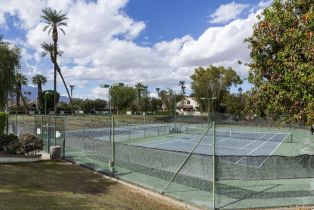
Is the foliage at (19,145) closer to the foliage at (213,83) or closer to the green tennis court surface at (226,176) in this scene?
the green tennis court surface at (226,176)

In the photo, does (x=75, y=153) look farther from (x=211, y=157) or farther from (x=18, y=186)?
(x=211, y=157)

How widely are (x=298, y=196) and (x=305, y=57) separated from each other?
3506 mm

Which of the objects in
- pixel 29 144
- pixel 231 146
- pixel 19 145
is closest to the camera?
pixel 19 145

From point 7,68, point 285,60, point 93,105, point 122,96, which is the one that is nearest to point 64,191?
point 285,60

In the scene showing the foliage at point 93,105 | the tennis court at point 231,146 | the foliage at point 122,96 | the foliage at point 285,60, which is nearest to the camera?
the foliage at point 285,60

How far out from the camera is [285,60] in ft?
31.6

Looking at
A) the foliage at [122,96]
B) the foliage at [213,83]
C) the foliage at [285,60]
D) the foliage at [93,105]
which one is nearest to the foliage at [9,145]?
the foliage at [285,60]

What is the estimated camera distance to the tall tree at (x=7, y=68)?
77.8 ft

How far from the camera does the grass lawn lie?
10.2m

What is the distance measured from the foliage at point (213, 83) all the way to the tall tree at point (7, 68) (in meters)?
71.3

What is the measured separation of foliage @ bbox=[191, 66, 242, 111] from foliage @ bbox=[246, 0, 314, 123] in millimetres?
83283

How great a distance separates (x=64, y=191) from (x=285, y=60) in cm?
670

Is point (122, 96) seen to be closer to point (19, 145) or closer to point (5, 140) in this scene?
point (5, 140)

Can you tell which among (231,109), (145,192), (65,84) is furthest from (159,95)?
(145,192)
